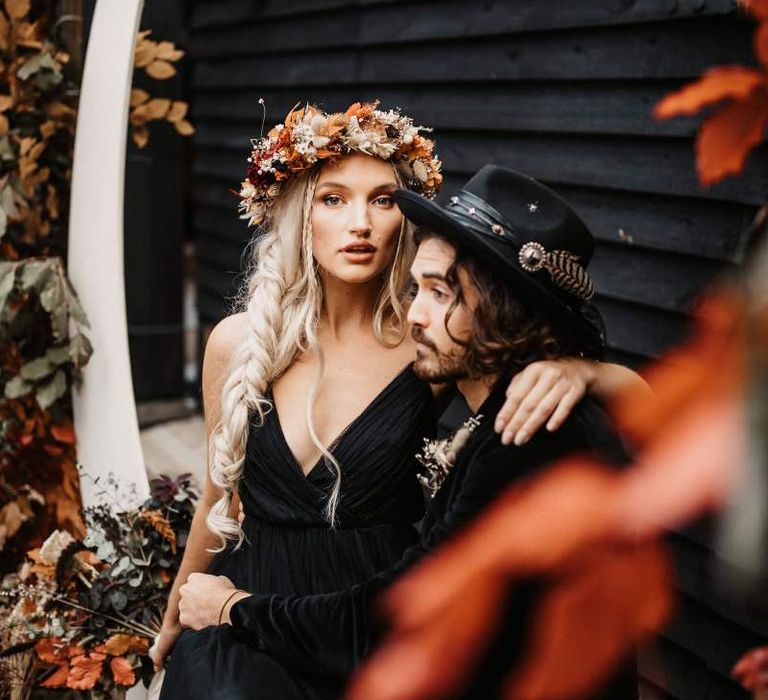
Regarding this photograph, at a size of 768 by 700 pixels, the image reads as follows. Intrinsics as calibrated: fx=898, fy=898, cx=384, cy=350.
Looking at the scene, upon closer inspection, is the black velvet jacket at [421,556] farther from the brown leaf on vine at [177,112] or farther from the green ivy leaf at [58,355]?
the brown leaf on vine at [177,112]

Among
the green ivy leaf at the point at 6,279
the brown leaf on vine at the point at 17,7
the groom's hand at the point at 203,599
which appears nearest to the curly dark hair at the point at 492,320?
the groom's hand at the point at 203,599

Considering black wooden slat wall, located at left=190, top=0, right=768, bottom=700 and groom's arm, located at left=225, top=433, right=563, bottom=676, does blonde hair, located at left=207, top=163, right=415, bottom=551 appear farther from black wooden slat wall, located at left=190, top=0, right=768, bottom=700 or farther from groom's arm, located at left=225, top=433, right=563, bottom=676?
black wooden slat wall, located at left=190, top=0, right=768, bottom=700

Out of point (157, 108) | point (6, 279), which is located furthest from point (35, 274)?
point (157, 108)

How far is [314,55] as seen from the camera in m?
4.86

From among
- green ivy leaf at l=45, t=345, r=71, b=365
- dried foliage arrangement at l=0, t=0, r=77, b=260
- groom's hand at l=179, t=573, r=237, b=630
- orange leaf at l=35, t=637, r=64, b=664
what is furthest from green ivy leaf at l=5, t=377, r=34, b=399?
groom's hand at l=179, t=573, r=237, b=630

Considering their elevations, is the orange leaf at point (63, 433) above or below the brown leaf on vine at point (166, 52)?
below

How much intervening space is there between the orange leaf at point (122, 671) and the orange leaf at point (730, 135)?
223 cm

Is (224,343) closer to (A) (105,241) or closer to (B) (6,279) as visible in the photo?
(A) (105,241)

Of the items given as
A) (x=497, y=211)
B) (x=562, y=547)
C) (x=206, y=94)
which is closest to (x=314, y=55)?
(x=206, y=94)

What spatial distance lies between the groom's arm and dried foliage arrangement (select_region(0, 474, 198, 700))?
2.60 ft

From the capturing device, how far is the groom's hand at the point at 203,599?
6.26 ft

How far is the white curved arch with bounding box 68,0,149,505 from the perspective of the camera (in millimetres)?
2902

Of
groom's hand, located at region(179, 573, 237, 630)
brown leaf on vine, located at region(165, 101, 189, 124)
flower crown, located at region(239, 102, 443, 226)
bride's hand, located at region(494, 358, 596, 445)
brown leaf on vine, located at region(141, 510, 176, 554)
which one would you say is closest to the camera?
bride's hand, located at region(494, 358, 596, 445)

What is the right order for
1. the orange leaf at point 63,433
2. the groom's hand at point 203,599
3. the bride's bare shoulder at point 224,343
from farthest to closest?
the orange leaf at point 63,433 → the bride's bare shoulder at point 224,343 → the groom's hand at point 203,599
